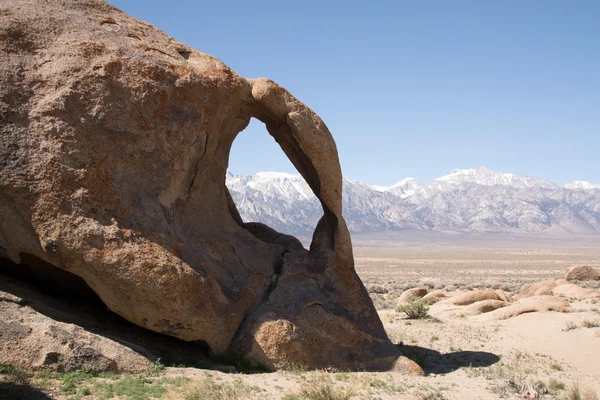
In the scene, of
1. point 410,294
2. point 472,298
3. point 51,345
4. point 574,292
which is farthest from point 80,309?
point 574,292

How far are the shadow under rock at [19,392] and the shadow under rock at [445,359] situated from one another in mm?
7804

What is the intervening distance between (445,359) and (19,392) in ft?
31.7

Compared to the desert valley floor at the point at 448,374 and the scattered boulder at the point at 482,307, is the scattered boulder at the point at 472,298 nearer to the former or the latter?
the scattered boulder at the point at 482,307

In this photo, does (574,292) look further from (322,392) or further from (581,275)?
(322,392)

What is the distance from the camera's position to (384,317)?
2081 centimetres

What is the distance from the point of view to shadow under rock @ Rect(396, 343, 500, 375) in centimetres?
1269

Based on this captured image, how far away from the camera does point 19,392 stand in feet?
23.3

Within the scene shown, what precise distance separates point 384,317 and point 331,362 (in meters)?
10.1

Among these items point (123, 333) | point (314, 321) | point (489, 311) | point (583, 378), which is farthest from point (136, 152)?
point (489, 311)

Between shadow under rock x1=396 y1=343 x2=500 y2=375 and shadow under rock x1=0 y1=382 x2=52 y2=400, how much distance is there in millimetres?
7804

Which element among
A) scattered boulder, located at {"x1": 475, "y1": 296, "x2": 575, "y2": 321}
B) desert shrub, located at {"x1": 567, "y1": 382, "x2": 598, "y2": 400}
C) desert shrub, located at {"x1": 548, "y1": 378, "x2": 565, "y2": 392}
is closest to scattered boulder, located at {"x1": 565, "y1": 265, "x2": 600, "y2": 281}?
scattered boulder, located at {"x1": 475, "y1": 296, "x2": 575, "y2": 321}

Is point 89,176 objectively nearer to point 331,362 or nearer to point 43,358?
point 43,358

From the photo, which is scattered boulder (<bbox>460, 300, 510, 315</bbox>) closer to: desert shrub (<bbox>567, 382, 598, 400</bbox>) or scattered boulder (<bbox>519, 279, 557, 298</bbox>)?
scattered boulder (<bbox>519, 279, 557, 298</bbox>)

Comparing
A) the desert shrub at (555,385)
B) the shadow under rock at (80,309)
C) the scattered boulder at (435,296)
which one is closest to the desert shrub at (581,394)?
the desert shrub at (555,385)
